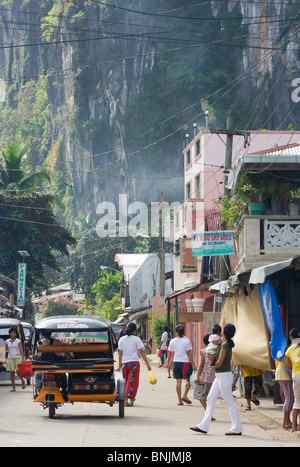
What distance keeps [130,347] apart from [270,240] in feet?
12.9

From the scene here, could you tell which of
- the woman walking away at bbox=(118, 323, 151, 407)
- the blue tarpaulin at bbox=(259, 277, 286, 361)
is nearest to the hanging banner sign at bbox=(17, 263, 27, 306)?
the woman walking away at bbox=(118, 323, 151, 407)

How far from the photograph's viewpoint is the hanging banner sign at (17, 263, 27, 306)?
145ft

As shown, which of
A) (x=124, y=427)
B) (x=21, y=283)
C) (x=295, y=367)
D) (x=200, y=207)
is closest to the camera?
(x=295, y=367)

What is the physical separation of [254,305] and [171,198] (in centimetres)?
8636

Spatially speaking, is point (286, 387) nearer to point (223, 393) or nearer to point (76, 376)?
point (223, 393)

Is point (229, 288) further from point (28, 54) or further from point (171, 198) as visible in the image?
point (28, 54)

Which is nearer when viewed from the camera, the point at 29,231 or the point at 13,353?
the point at 13,353

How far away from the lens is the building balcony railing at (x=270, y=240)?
1736 cm

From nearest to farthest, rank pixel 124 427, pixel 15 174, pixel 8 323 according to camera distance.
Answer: pixel 124 427, pixel 8 323, pixel 15 174

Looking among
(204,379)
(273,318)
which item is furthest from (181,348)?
(273,318)

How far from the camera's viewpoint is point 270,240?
1748 cm

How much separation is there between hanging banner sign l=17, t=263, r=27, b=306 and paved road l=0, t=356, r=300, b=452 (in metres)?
26.9

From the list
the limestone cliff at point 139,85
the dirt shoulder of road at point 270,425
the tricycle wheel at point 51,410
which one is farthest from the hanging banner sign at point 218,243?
the limestone cliff at point 139,85
